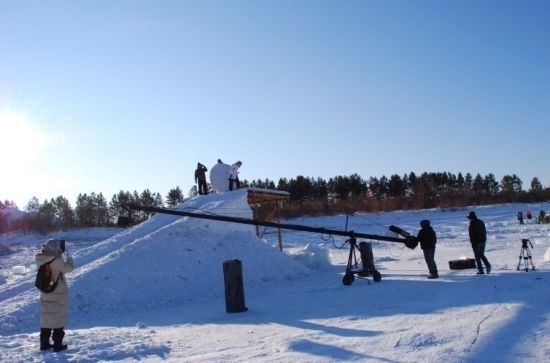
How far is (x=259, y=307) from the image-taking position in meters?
11.9

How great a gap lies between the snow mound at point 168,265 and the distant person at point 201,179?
11.1 ft

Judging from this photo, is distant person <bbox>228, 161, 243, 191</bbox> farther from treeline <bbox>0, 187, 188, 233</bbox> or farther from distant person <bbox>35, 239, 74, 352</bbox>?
treeline <bbox>0, 187, 188, 233</bbox>

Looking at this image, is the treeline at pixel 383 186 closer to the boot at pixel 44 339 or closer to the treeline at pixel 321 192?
the treeline at pixel 321 192

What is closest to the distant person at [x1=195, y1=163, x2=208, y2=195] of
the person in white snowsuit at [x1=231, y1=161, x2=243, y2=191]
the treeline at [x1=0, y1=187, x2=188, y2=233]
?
the person in white snowsuit at [x1=231, y1=161, x2=243, y2=191]

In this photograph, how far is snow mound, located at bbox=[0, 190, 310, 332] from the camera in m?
14.1

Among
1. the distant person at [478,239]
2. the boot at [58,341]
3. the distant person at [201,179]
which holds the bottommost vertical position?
the boot at [58,341]

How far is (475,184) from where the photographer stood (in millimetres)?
96312

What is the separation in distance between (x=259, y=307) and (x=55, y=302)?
192 inches

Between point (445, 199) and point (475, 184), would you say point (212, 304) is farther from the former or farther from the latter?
point (475, 184)

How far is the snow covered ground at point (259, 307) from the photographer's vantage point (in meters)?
7.04

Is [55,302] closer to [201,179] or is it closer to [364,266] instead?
[364,266]

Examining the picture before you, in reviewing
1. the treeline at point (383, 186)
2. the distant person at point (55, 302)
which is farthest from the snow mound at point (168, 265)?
the treeline at point (383, 186)

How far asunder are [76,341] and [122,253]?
8622mm

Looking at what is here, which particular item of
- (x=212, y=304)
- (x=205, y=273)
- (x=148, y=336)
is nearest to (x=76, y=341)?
(x=148, y=336)
